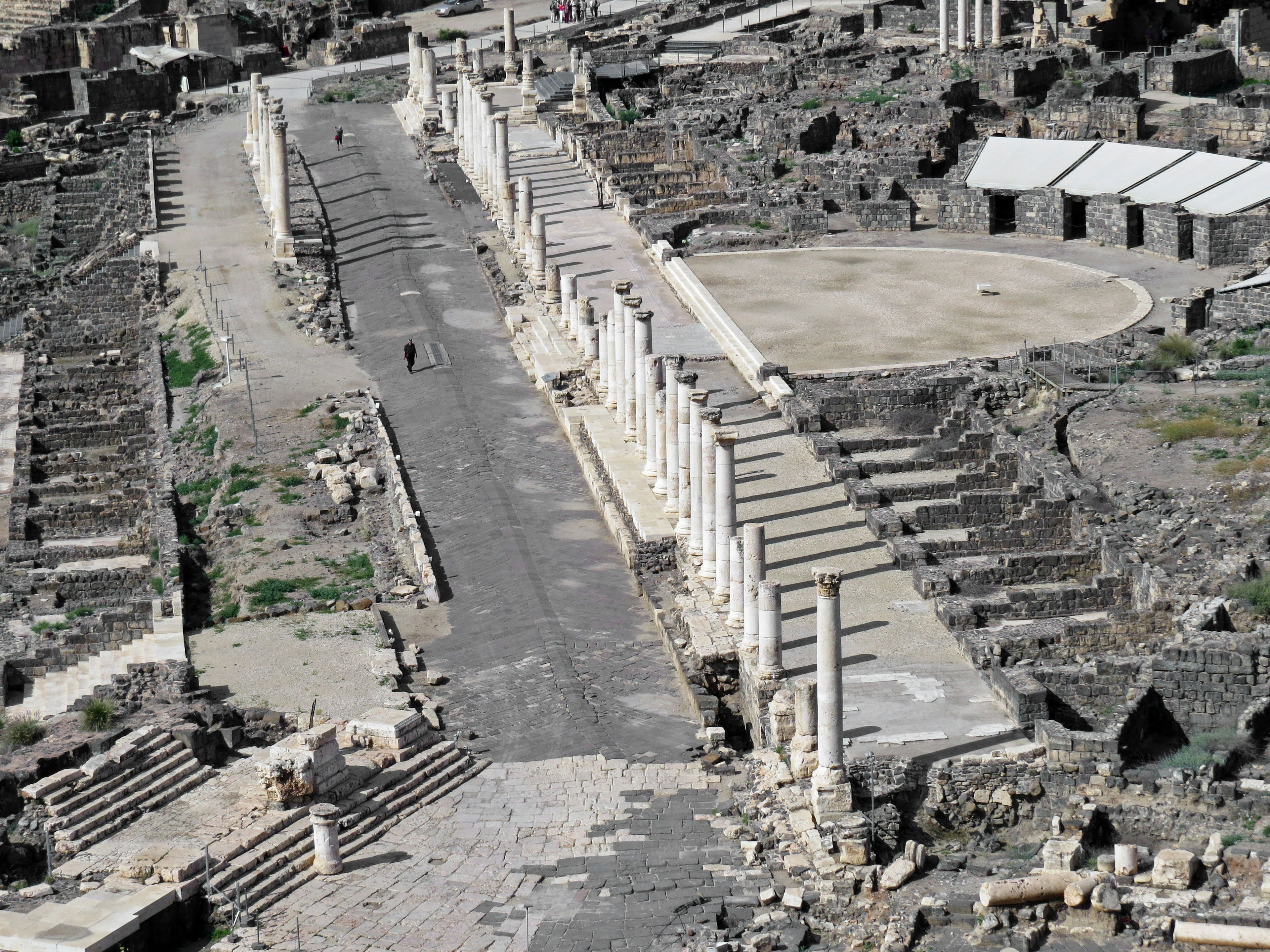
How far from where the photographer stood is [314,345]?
65312 mm

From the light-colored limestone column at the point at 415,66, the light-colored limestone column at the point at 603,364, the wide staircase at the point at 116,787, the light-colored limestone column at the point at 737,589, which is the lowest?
the wide staircase at the point at 116,787

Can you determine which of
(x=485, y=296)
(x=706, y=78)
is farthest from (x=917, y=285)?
(x=706, y=78)

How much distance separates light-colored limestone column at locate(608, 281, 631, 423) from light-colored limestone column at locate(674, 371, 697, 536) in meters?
6.11

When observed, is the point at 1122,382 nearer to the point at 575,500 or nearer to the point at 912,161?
the point at 575,500

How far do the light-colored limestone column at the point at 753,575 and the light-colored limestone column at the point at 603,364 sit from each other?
15.5m

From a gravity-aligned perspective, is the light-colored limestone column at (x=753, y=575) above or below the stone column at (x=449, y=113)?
below

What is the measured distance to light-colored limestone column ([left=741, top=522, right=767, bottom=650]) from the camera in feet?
137

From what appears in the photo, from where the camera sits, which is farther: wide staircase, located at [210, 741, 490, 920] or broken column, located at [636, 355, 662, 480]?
broken column, located at [636, 355, 662, 480]

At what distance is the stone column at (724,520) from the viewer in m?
44.8

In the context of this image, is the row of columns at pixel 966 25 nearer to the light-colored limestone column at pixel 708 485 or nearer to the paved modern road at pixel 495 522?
the paved modern road at pixel 495 522

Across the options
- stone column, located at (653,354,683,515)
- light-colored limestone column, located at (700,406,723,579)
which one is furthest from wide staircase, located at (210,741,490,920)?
stone column, located at (653,354,683,515)

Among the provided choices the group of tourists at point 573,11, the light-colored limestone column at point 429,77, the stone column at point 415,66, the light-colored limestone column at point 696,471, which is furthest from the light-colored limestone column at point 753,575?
the group of tourists at point 573,11

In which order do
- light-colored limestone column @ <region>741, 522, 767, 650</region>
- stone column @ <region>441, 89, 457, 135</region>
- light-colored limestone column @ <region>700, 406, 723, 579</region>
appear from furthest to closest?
stone column @ <region>441, 89, 457, 135</region>
light-colored limestone column @ <region>700, 406, 723, 579</region>
light-colored limestone column @ <region>741, 522, 767, 650</region>

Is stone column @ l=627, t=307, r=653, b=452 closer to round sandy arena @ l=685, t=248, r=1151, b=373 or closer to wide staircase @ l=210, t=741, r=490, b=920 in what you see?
round sandy arena @ l=685, t=248, r=1151, b=373
